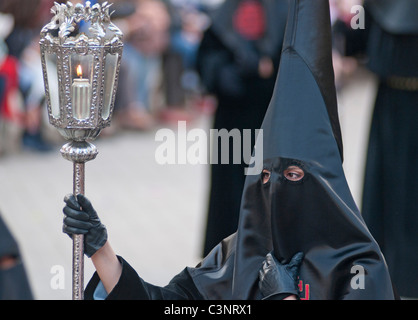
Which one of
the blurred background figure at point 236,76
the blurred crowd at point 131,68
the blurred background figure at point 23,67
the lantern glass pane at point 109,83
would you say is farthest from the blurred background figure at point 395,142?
the blurred background figure at point 23,67

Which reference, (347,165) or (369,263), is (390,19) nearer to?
(369,263)

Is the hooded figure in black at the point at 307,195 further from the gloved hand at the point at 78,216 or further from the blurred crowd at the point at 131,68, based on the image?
the blurred crowd at the point at 131,68

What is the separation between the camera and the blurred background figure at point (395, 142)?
4.76m

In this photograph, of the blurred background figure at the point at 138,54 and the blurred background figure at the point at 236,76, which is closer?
the blurred background figure at the point at 236,76

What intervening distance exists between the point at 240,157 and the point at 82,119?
3163mm

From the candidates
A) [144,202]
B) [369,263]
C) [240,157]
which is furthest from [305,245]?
[144,202]

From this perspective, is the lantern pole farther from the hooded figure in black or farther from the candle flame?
the hooded figure in black

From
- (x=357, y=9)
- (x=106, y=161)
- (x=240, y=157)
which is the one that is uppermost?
(x=357, y=9)

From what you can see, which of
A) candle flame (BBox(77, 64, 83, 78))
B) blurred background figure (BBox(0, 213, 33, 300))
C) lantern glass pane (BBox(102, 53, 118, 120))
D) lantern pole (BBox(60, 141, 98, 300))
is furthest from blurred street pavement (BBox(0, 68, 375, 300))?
candle flame (BBox(77, 64, 83, 78))

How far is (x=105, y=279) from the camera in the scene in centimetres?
279

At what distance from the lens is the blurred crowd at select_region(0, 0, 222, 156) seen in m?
8.39

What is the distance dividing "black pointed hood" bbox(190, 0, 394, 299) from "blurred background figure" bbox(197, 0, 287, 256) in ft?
9.37

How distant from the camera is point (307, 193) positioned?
2.59 metres

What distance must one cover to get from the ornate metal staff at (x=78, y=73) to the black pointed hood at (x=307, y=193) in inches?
21.0
